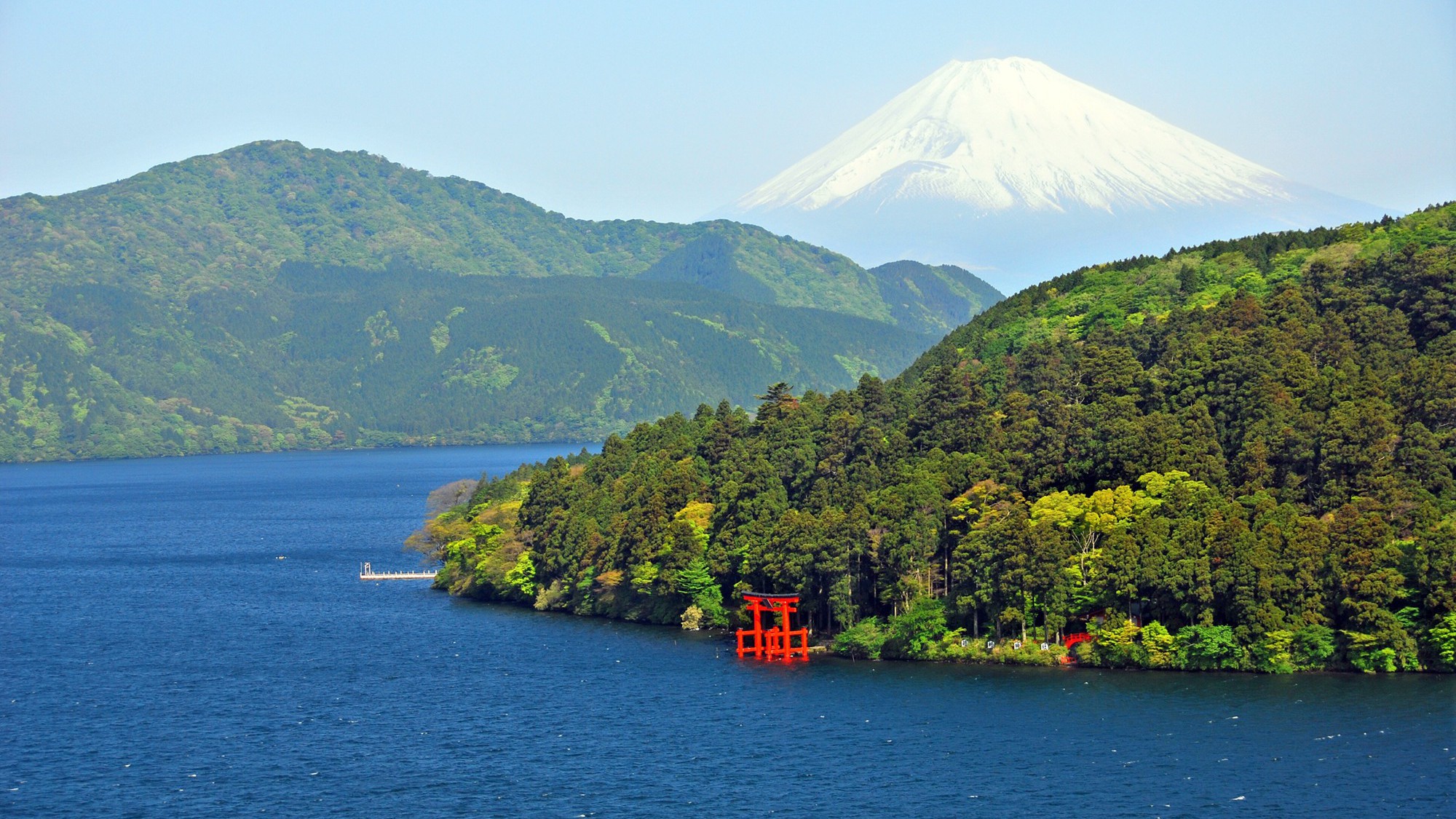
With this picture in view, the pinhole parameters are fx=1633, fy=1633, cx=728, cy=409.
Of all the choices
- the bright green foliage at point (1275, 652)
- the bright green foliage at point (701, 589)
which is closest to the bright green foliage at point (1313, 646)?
the bright green foliage at point (1275, 652)

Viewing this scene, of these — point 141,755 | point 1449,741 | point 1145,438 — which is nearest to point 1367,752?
point 1449,741

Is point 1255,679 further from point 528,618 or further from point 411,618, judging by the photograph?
point 411,618

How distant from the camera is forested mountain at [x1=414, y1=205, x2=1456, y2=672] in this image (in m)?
73.8

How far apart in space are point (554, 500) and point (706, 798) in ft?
176

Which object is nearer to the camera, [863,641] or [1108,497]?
[863,641]

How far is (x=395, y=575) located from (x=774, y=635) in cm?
4749

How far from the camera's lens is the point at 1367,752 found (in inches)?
2360

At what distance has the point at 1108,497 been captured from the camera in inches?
3255

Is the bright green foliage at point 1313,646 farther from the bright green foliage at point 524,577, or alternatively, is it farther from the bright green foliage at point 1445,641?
the bright green foliage at point 524,577

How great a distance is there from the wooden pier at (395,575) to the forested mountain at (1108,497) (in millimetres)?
4790

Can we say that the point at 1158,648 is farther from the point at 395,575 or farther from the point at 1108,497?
the point at 395,575

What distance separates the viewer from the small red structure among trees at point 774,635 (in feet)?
275

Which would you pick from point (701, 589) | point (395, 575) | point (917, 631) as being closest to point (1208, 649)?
point (917, 631)

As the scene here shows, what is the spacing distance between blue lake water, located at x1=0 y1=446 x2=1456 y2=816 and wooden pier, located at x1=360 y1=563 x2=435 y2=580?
960 inches
